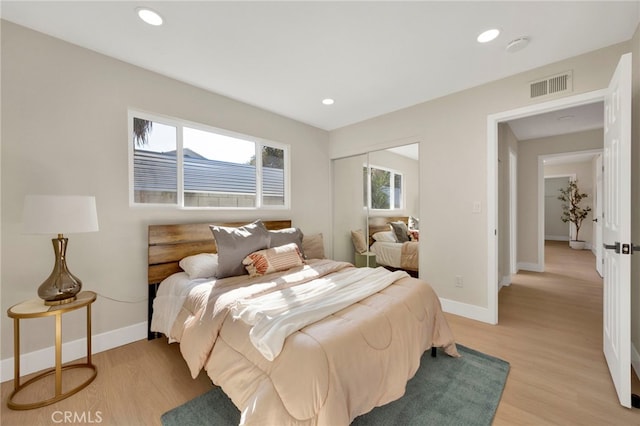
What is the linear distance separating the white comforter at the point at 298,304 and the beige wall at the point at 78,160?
1519 millimetres

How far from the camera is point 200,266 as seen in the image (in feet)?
8.00

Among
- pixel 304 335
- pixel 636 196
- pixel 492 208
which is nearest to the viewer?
pixel 304 335

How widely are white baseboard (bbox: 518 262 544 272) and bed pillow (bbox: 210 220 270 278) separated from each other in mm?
5347

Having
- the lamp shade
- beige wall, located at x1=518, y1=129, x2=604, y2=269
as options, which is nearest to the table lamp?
the lamp shade

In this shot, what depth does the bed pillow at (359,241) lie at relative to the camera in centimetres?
414

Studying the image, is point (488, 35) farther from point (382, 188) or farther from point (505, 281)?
point (505, 281)

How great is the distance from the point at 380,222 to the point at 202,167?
2537mm

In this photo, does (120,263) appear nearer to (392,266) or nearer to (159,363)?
(159,363)

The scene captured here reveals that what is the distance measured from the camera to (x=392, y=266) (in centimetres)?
379

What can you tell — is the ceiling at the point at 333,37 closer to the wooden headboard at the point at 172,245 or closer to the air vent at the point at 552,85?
the air vent at the point at 552,85

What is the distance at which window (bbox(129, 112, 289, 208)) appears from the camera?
260 centimetres

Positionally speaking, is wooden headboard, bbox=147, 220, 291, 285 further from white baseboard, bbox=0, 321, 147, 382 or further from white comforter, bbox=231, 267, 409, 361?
white comforter, bbox=231, 267, 409, 361

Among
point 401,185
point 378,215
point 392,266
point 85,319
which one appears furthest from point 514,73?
point 85,319

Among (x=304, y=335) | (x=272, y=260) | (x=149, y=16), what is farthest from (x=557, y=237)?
(x=149, y=16)
